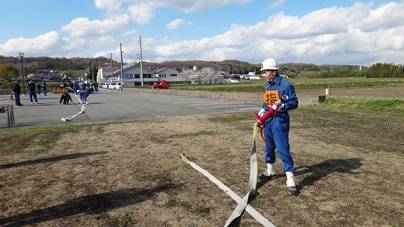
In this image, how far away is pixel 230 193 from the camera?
4.84 meters

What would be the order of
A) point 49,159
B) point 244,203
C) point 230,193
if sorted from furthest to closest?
point 49,159
point 230,193
point 244,203

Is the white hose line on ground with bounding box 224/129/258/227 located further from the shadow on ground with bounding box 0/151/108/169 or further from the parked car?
the parked car

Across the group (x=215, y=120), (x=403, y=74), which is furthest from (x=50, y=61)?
(x=215, y=120)

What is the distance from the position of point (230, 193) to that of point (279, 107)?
4.68ft

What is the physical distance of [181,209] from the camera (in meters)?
4.30

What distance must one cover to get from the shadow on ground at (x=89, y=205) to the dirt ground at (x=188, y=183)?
0.01m

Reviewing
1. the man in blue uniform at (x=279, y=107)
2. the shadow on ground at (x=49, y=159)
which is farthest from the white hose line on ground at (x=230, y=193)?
the shadow on ground at (x=49, y=159)

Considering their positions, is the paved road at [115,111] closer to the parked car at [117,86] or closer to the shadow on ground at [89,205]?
the shadow on ground at [89,205]

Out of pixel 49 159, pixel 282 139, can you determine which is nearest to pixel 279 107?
pixel 282 139

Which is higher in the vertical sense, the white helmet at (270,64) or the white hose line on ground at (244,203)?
the white helmet at (270,64)

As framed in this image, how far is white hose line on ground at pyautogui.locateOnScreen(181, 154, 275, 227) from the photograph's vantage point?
390 centimetres

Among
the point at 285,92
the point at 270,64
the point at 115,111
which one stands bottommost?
the point at 115,111

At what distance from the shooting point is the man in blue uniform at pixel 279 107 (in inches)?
188

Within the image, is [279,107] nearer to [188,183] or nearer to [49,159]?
[188,183]
